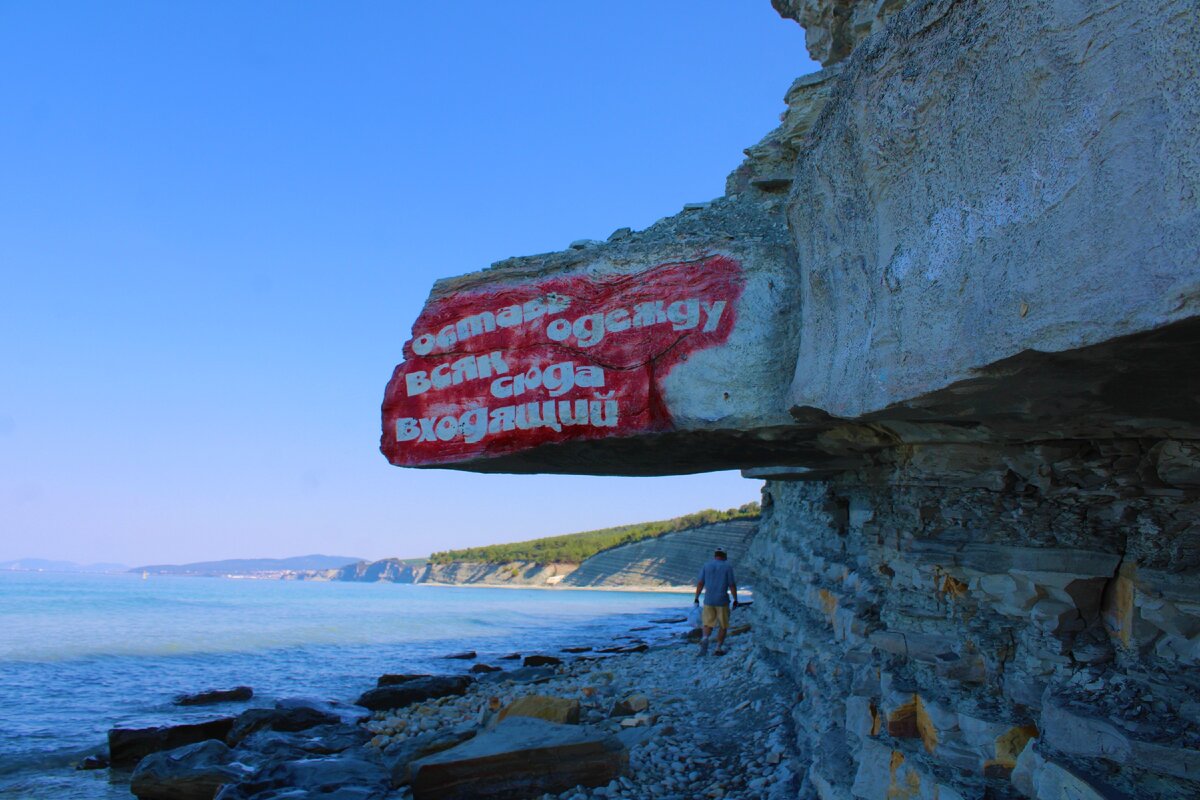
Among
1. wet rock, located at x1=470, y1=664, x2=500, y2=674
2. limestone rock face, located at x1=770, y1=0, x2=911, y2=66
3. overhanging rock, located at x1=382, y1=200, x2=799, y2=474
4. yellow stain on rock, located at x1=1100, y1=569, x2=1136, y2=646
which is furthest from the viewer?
wet rock, located at x1=470, y1=664, x2=500, y2=674

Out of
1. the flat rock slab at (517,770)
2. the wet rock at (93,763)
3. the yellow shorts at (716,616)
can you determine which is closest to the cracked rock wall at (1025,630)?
the flat rock slab at (517,770)

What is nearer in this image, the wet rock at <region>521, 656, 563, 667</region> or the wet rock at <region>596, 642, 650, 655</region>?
the wet rock at <region>521, 656, 563, 667</region>

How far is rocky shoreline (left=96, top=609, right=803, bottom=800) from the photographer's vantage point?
6.43 meters

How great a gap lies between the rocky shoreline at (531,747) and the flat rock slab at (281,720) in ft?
0.06

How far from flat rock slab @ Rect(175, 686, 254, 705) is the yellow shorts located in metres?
8.15

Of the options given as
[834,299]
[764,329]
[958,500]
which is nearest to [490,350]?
[764,329]

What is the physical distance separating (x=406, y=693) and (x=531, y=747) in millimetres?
7041

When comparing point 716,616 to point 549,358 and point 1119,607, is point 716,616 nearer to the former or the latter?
point 549,358

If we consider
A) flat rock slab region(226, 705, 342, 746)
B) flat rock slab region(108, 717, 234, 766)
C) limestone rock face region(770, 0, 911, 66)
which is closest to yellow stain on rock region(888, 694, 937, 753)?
limestone rock face region(770, 0, 911, 66)

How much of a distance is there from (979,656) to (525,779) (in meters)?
3.95

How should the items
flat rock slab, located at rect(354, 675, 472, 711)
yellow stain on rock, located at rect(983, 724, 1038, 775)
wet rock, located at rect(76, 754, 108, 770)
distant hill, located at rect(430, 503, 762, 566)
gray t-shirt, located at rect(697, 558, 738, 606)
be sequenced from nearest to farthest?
yellow stain on rock, located at rect(983, 724, 1038, 775) < wet rock, located at rect(76, 754, 108, 770) < gray t-shirt, located at rect(697, 558, 738, 606) < flat rock slab, located at rect(354, 675, 472, 711) < distant hill, located at rect(430, 503, 762, 566)

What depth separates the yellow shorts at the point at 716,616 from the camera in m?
12.0

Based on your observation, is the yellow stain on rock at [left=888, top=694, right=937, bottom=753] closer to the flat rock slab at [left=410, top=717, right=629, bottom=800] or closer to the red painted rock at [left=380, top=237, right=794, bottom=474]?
the red painted rock at [left=380, top=237, right=794, bottom=474]

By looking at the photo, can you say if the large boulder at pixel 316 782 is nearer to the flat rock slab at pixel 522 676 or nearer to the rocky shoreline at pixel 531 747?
the rocky shoreline at pixel 531 747
